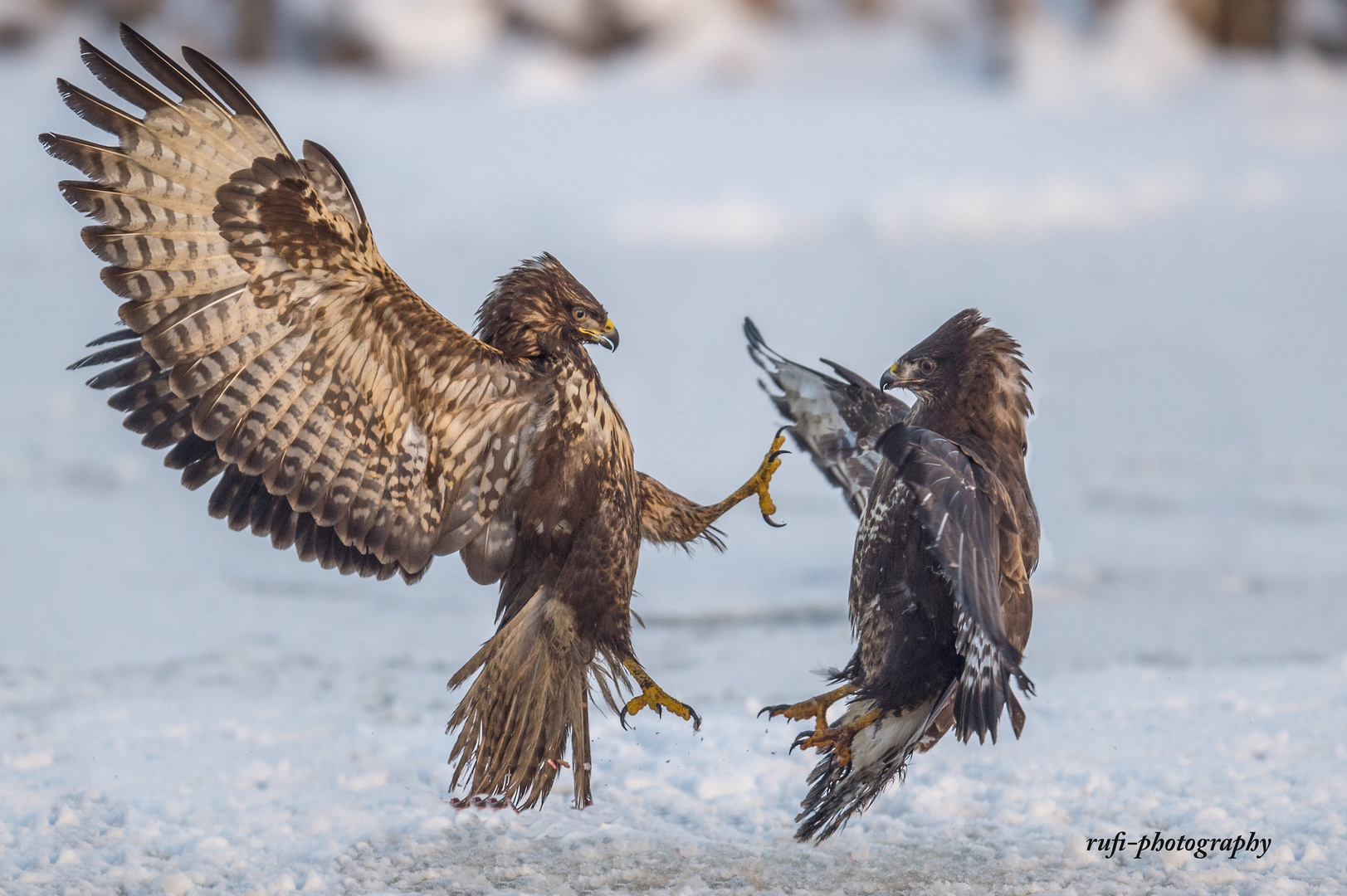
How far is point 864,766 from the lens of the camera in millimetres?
4086

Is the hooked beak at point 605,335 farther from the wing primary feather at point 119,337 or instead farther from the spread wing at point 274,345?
the wing primary feather at point 119,337

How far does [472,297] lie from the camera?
12805mm

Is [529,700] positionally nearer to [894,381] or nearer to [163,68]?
[894,381]

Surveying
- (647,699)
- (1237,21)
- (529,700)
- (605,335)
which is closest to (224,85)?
(605,335)

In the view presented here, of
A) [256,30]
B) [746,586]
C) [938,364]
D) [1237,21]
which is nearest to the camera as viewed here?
[938,364]

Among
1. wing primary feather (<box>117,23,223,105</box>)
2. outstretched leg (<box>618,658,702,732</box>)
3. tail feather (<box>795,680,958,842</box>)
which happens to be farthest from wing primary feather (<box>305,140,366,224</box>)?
tail feather (<box>795,680,958,842</box>)

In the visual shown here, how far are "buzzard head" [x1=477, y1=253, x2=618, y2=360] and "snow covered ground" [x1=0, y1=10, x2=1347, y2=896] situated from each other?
154 centimetres

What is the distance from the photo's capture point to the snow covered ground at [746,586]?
4418 millimetres

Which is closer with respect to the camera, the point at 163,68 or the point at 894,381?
the point at 163,68

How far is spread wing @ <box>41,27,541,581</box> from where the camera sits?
374 centimetres

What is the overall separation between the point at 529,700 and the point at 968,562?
55.2 inches

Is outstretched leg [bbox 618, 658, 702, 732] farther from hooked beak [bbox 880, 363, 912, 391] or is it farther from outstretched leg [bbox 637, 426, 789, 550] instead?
hooked beak [bbox 880, 363, 912, 391]

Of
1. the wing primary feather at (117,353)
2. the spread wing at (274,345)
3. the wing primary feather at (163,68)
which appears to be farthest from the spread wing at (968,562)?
the wing primary feather at (117,353)

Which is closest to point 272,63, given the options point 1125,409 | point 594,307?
point 1125,409
